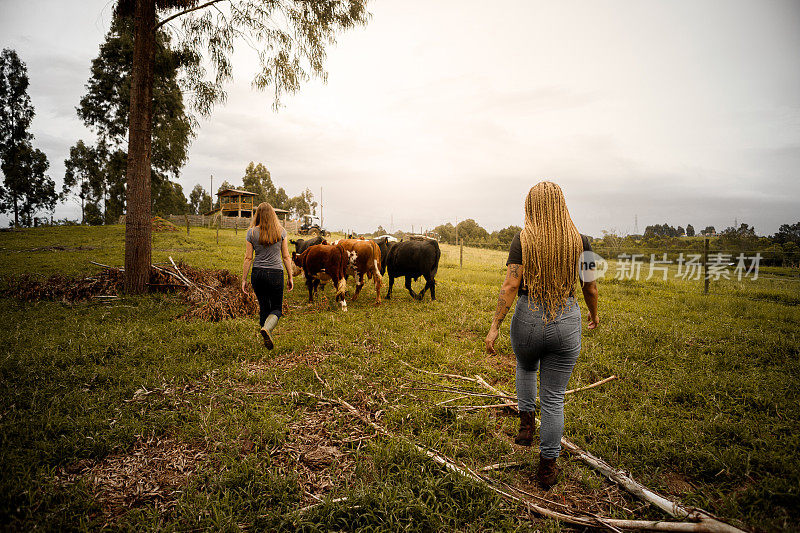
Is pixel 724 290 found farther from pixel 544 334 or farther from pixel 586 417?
pixel 544 334

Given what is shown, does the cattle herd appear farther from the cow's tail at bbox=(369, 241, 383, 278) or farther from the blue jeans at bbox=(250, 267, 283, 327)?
the blue jeans at bbox=(250, 267, 283, 327)

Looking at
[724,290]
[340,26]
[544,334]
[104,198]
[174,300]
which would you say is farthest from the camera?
[104,198]

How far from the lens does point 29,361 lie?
4461 mm

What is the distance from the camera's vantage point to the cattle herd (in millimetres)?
8734

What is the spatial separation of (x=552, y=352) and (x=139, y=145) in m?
9.86

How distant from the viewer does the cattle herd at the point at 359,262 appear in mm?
8734

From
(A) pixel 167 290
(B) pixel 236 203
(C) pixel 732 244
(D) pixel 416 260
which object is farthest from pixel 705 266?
(B) pixel 236 203

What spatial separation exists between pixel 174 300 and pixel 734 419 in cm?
1028

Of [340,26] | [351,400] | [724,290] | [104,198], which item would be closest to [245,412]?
[351,400]

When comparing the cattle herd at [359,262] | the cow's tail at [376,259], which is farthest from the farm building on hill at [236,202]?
the cow's tail at [376,259]

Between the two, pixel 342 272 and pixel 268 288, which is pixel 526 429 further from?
pixel 342 272

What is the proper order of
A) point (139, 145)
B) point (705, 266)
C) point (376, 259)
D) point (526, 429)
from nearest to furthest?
point (526, 429)
point (139, 145)
point (376, 259)
point (705, 266)

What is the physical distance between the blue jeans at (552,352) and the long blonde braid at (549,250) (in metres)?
0.08

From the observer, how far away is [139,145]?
7883 mm
